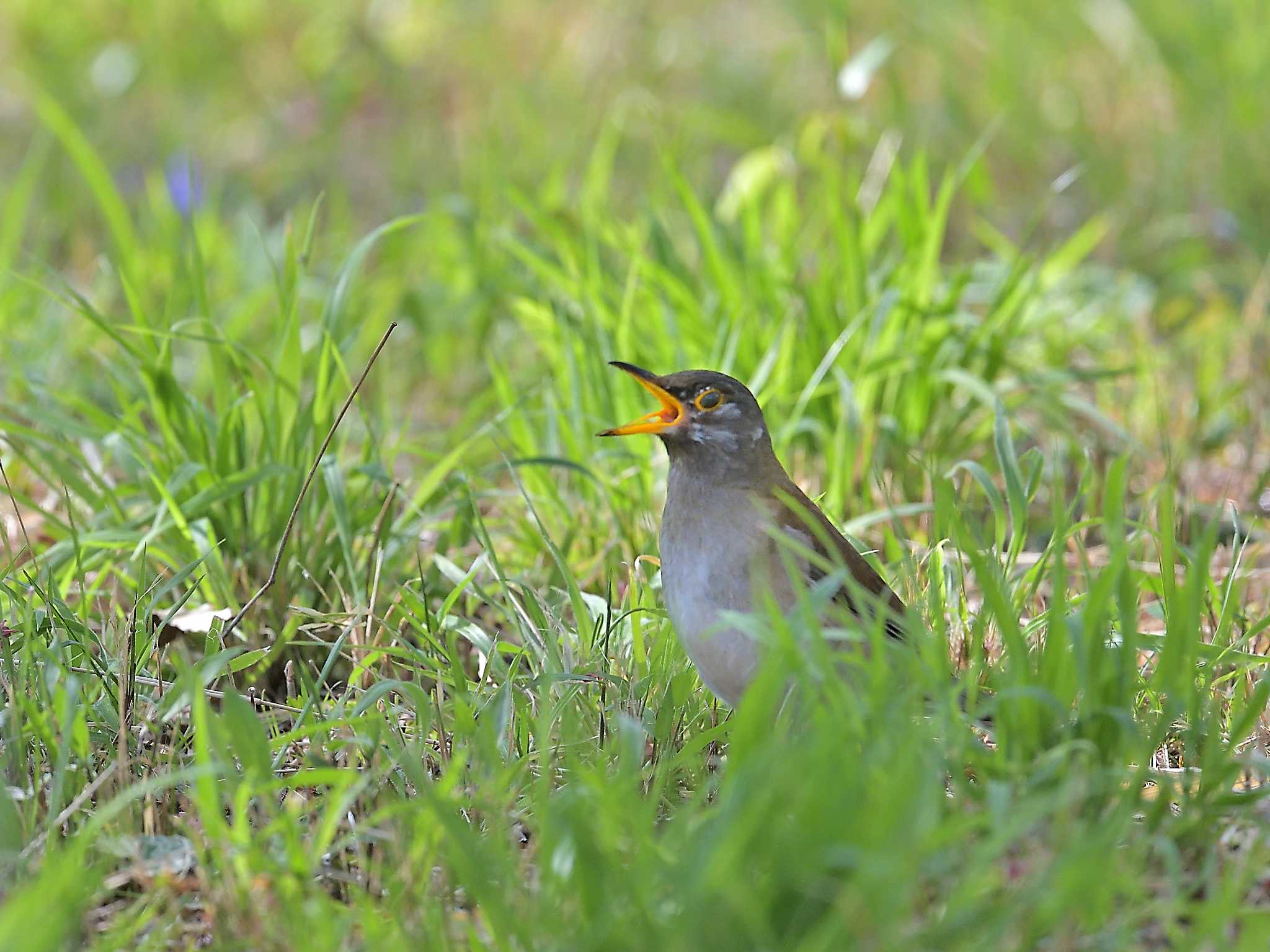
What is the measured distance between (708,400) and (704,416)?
0.04m

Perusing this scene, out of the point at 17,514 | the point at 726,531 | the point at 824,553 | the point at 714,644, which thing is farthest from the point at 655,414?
the point at 17,514

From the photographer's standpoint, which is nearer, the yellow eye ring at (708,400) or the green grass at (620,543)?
the green grass at (620,543)

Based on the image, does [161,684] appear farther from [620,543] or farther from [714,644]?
[620,543]

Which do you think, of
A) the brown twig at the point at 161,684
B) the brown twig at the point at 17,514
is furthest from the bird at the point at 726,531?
the brown twig at the point at 17,514

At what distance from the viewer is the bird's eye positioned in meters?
3.19

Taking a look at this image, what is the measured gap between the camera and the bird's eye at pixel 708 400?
319cm

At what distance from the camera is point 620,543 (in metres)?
3.93

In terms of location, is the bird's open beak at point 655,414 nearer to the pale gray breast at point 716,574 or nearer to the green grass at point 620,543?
the pale gray breast at point 716,574

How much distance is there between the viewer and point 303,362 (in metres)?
3.95

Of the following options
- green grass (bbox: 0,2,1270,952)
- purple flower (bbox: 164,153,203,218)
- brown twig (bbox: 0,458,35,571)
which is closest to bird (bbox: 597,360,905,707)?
green grass (bbox: 0,2,1270,952)

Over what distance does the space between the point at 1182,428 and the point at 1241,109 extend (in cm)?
221

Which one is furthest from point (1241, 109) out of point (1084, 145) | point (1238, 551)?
point (1238, 551)

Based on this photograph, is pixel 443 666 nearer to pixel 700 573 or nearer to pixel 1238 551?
pixel 700 573

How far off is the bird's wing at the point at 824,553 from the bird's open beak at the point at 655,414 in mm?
262
